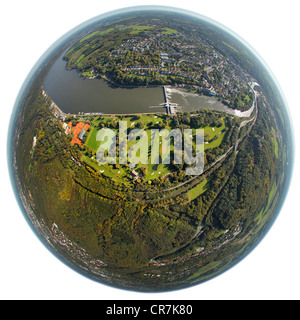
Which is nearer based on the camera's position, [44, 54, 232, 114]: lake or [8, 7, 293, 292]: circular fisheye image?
[8, 7, 293, 292]: circular fisheye image

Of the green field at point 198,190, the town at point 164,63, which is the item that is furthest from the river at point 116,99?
the green field at point 198,190

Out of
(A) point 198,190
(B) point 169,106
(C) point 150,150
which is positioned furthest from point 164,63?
(A) point 198,190

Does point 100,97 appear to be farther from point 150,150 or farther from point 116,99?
point 150,150

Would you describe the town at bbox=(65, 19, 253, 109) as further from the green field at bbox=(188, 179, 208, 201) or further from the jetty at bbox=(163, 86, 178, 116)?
the green field at bbox=(188, 179, 208, 201)

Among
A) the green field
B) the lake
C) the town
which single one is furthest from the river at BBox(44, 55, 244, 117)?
the green field

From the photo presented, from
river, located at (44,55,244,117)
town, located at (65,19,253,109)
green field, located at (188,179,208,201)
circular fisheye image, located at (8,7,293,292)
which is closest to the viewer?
circular fisheye image, located at (8,7,293,292)

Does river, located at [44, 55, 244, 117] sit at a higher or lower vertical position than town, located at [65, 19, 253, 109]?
lower

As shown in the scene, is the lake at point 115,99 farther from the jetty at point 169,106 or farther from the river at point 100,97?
the jetty at point 169,106

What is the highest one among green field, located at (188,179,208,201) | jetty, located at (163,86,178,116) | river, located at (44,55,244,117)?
river, located at (44,55,244,117)
